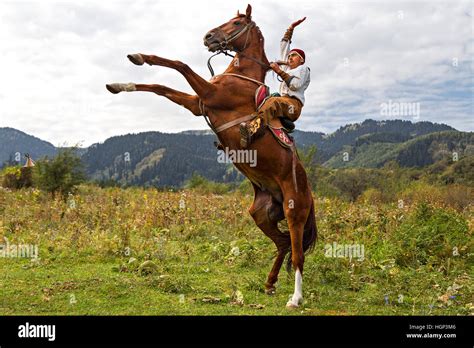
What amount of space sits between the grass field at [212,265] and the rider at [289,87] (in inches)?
109

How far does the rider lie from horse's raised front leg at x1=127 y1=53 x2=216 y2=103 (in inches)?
30.0

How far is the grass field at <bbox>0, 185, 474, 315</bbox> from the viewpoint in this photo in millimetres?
6699

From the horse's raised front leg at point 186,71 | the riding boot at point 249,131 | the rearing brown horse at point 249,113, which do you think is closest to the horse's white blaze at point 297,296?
the rearing brown horse at point 249,113

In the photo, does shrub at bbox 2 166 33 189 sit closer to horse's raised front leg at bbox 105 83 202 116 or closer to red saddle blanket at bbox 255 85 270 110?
horse's raised front leg at bbox 105 83 202 116

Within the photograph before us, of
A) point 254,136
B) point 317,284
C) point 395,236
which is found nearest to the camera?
point 254,136

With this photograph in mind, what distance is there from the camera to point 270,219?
24.3 ft

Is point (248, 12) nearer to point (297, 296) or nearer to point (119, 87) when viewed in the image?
point (119, 87)

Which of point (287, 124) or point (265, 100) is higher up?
point (265, 100)

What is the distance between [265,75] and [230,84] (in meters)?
0.81

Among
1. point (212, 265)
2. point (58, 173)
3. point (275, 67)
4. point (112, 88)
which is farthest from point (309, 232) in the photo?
point (58, 173)

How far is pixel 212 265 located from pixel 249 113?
406 cm
